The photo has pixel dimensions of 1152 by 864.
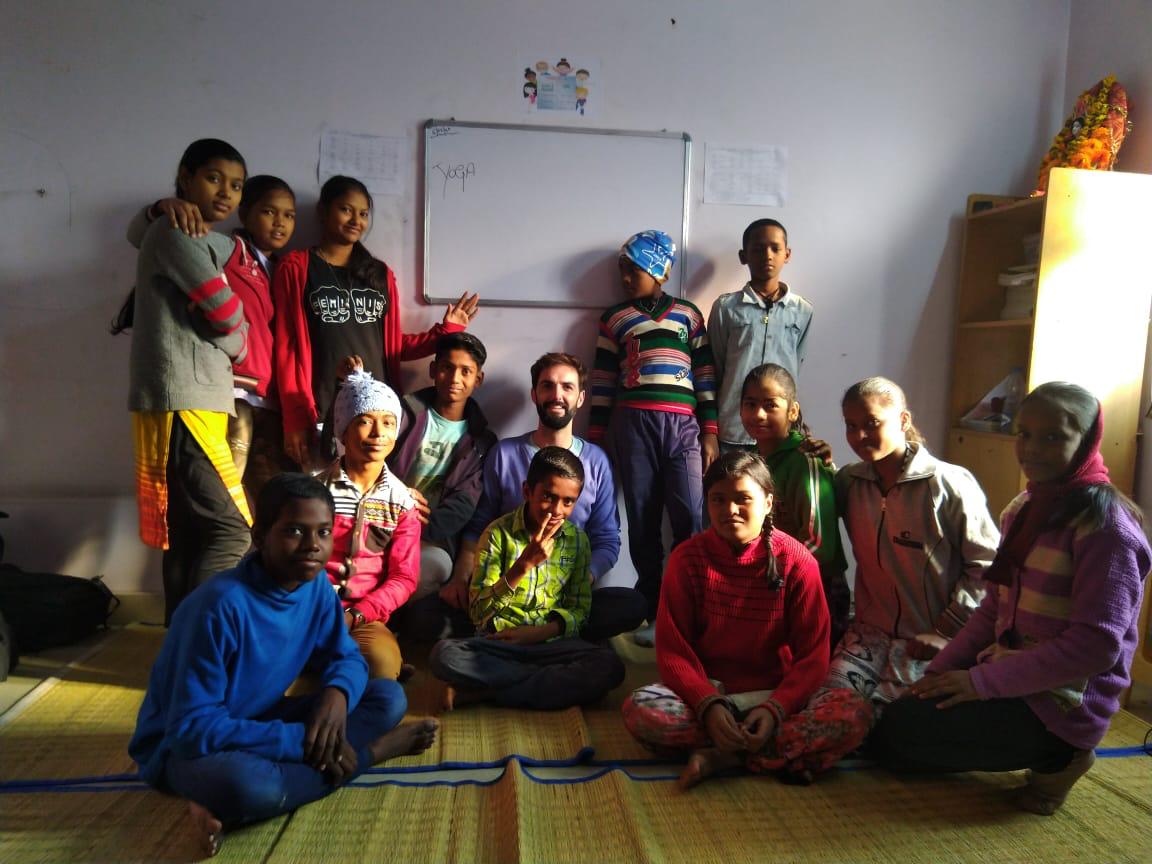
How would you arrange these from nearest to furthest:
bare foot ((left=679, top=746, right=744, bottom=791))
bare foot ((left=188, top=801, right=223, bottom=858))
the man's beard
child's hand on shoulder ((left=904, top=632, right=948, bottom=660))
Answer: bare foot ((left=188, top=801, right=223, bottom=858)) → bare foot ((left=679, top=746, right=744, bottom=791)) → child's hand on shoulder ((left=904, top=632, right=948, bottom=660)) → the man's beard

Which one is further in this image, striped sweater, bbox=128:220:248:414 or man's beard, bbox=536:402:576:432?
man's beard, bbox=536:402:576:432

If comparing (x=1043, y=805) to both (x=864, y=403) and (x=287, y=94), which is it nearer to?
(x=864, y=403)

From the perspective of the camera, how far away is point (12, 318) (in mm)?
2732

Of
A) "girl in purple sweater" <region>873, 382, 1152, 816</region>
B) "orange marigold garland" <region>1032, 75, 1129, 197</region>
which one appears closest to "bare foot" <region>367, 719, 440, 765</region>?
"girl in purple sweater" <region>873, 382, 1152, 816</region>

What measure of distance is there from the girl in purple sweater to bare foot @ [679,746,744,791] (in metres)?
0.35

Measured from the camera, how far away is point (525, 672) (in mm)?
2053

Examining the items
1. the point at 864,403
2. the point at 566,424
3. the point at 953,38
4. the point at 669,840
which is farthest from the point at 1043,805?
the point at 953,38

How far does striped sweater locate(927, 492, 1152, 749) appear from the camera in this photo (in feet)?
4.75

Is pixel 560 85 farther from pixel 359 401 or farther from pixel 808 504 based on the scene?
pixel 808 504

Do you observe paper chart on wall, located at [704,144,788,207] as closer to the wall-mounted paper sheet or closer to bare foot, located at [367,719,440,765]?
the wall-mounted paper sheet

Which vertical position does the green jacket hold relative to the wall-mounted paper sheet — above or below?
below

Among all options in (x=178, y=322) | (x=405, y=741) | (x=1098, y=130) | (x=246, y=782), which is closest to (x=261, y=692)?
(x=246, y=782)

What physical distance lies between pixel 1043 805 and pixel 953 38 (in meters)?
2.78

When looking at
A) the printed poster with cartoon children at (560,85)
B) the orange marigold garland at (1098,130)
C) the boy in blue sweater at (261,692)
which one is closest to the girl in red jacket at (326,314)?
the printed poster with cartoon children at (560,85)
